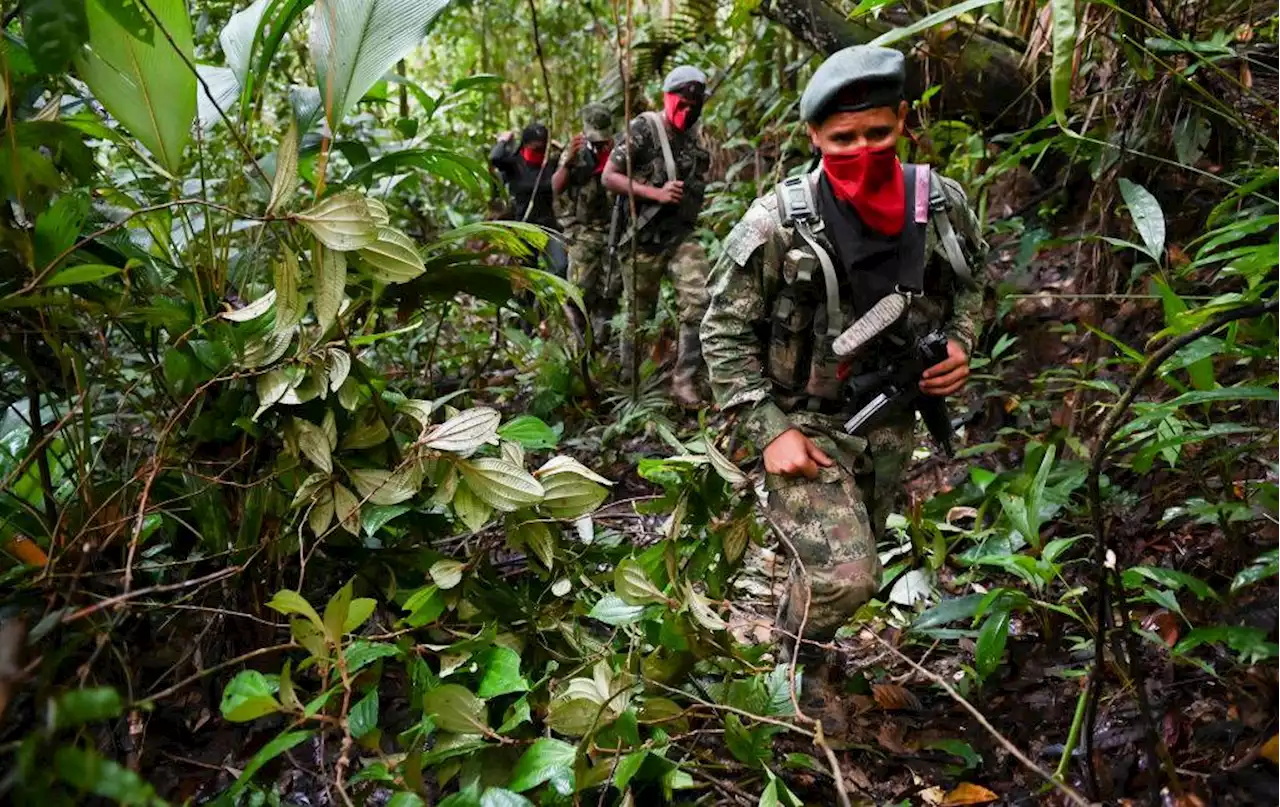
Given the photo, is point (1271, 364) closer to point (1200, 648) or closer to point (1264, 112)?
point (1200, 648)

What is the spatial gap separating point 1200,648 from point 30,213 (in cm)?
285

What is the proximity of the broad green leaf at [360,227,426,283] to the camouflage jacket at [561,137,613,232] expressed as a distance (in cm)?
532

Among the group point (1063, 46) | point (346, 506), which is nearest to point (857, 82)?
point (1063, 46)

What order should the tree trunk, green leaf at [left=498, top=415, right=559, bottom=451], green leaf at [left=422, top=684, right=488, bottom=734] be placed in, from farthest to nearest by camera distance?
the tree trunk
green leaf at [left=498, top=415, right=559, bottom=451]
green leaf at [left=422, top=684, right=488, bottom=734]

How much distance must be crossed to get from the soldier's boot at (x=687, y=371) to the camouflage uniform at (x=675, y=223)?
49mm

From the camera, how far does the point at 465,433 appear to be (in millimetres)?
2207

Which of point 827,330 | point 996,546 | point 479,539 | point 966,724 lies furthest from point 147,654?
point 996,546

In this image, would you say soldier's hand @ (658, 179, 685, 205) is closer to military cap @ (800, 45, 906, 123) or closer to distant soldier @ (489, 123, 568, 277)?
distant soldier @ (489, 123, 568, 277)

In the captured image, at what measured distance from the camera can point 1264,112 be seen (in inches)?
151

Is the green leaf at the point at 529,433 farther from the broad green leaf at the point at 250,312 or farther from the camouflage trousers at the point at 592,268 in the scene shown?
the camouflage trousers at the point at 592,268

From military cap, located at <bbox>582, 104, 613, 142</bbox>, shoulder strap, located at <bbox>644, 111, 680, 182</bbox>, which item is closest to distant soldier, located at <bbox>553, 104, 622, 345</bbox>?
military cap, located at <bbox>582, 104, 613, 142</bbox>

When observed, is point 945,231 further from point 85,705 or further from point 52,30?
point 85,705

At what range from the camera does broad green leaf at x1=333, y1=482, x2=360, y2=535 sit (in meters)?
2.30

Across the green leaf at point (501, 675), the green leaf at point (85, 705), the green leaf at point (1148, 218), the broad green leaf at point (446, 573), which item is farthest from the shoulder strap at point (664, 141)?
the green leaf at point (85, 705)
